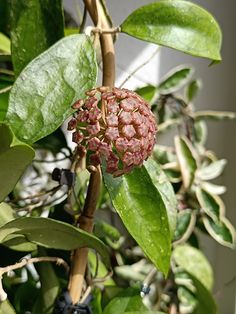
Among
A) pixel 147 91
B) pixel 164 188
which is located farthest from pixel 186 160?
pixel 164 188

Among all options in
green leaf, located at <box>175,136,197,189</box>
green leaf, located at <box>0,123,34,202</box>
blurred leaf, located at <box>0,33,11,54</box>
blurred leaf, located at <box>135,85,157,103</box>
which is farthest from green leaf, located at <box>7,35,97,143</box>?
green leaf, located at <box>175,136,197,189</box>

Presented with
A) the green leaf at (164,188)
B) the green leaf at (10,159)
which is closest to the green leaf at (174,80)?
the green leaf at (164,188)

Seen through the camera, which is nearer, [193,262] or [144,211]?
[144,211]

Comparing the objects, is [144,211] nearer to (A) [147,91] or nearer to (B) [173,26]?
(B) [173,26]

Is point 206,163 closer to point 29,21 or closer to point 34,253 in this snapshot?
point 34,253

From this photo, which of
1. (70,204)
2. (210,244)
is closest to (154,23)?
(70,204)

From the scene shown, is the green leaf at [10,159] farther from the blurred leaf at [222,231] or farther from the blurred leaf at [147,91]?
the blurred leaf at [222,231]
